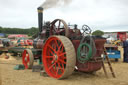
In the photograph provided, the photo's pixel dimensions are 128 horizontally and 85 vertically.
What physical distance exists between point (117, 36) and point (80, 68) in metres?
32.8

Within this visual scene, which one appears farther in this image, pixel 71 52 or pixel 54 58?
pixel 54 58

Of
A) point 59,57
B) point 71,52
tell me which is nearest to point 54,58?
point 59,57

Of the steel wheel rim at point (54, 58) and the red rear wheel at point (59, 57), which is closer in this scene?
the red rear wheel at point (59, 57)

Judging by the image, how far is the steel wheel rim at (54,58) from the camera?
478 centimetres

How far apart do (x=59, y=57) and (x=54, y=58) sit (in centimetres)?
19

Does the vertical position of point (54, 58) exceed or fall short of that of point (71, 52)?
it falls short

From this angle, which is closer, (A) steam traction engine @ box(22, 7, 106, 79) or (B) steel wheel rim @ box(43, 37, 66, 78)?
(A) steam traction engine @ box(22, 7, 106, 79)

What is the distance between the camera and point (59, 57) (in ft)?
15.7

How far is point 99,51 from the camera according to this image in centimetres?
479

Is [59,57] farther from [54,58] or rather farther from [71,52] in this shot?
[71,52]

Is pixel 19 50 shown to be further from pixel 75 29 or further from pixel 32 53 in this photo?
pixel 75 29

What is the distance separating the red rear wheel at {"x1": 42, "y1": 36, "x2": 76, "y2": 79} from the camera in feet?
14.1

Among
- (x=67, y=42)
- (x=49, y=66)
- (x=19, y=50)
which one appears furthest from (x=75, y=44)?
(x=19, y=50)

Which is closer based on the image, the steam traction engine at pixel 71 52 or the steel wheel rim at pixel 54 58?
the steam traction engine at pixel 71 52
